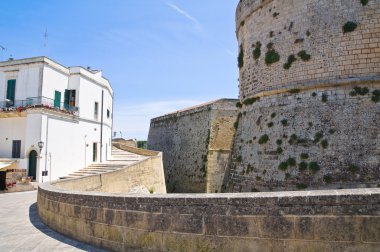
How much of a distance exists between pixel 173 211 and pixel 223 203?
739mm

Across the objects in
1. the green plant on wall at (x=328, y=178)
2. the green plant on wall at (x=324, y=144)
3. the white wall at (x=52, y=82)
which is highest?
the white wall at (x=52, y=82)

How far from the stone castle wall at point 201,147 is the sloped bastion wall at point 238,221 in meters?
16.8

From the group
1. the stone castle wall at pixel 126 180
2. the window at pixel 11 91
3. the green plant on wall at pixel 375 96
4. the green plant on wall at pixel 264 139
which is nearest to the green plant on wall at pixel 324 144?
the green plant on wall at pixel 375 96

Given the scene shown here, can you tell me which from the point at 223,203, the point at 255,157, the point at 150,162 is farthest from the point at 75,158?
the point at 223,203

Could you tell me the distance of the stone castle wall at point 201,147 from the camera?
21844 mm

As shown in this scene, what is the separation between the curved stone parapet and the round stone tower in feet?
0.09

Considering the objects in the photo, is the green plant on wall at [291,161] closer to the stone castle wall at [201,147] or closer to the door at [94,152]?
the stone castle wall at [201,147]

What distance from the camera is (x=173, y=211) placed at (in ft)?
14.0

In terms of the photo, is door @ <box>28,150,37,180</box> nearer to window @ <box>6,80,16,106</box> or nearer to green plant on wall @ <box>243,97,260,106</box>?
window @ <box>6,80,16,106</box>

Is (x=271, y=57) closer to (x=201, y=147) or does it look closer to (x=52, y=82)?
(x=201, y=147)

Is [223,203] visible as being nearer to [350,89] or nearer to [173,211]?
[173,211]

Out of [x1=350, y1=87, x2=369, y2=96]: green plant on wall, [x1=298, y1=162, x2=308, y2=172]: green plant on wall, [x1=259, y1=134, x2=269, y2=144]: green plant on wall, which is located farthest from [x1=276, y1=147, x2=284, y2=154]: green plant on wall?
[x1=350, y1=87, x2=369, y2=96]: green plant on wall

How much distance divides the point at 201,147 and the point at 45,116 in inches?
420

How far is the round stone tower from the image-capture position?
866cm
